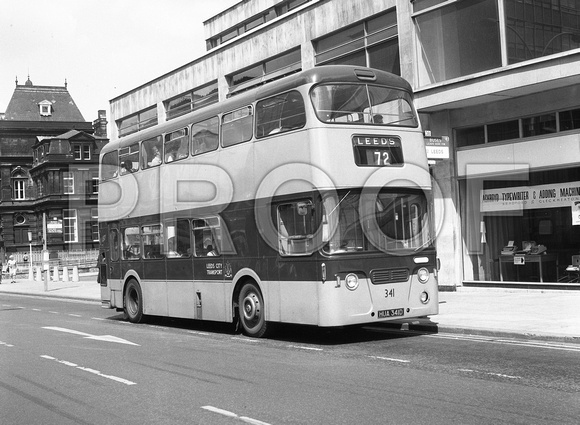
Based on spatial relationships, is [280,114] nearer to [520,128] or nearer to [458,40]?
[520,128]

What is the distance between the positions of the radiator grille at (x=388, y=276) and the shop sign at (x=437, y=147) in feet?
18.2

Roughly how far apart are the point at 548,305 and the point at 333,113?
6.69 metres

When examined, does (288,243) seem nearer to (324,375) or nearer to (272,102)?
(272,102)

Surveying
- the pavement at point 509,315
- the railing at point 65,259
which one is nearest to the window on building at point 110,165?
the pavement at point 509,315

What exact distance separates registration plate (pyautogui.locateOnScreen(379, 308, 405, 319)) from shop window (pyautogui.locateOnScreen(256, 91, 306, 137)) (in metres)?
3.40

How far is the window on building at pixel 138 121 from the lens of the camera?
36.4 m

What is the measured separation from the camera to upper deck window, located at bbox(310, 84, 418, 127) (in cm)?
1273

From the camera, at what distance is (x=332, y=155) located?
41.1ft

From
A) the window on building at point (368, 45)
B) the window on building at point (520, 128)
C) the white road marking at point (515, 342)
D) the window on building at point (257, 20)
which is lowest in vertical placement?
the white road marking at point (515, 342)

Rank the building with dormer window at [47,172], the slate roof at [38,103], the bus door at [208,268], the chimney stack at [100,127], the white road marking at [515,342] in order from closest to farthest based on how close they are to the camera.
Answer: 1. the white road marking at [515,342]
2. the bus door at [208,268]
3. the building with dormer window at [47,172]
4. the slate roof at [38,103]
5. the chimney stack at [100,127]

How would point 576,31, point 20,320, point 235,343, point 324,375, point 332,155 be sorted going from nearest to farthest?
1. point 324,375
2. point 332,155
3. point 235,343
4. point 576,31
5. point 20,320

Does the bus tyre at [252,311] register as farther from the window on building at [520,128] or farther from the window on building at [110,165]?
the window on building at [520,128]

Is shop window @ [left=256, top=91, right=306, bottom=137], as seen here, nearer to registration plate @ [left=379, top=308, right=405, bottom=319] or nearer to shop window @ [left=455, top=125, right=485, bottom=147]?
registration plate @ [left=379, top=308, right=405, bottom=319]

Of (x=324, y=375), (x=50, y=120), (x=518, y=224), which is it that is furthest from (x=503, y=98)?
(x=50, y=120)
